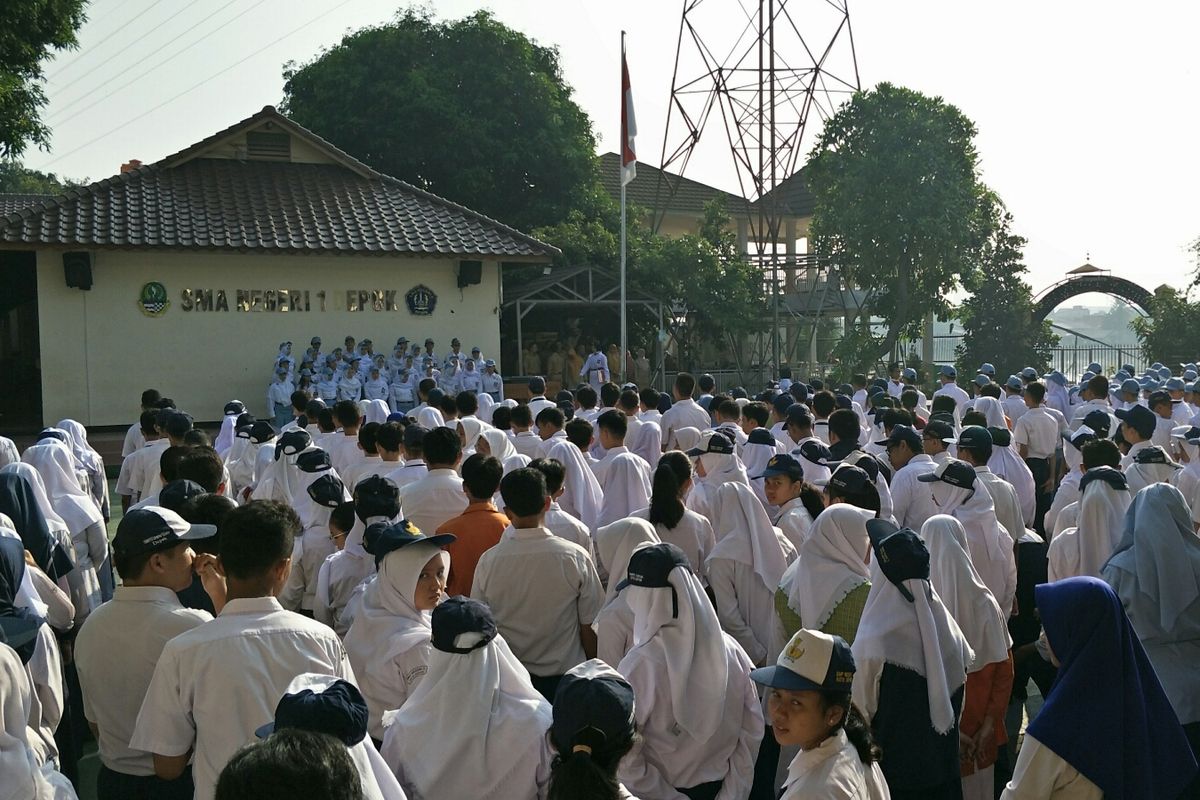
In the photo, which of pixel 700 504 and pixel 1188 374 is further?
pixel 1188 374

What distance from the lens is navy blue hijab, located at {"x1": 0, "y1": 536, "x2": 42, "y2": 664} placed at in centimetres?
353

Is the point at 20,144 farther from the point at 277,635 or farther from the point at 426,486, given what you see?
the point at 277,635

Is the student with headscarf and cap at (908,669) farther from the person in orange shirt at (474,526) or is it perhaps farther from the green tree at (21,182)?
the green tree at (21,182)

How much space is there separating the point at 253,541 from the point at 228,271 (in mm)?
17294

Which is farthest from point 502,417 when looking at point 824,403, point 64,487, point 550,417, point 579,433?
point 64,487

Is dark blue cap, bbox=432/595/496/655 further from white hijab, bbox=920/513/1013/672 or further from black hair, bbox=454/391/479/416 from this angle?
black hair, bbox=454/391/479/416

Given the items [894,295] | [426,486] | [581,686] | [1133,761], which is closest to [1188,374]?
[894,295]

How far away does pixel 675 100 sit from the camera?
2680 centimetres

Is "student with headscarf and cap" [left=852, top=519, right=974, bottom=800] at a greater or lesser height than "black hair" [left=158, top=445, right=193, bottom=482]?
lesser

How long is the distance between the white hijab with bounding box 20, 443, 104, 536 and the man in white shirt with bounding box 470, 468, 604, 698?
2.91 m

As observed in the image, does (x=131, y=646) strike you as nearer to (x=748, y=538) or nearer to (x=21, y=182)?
(x=748, y=538)

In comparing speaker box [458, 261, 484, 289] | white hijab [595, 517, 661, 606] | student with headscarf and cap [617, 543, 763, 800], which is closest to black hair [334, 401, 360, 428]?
white hijab [595, 517, 661, 606]

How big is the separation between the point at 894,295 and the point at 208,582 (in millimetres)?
20926

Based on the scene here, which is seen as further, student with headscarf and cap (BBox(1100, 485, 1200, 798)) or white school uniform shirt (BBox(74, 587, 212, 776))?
student with headscarf and cap (BBox(1100, 485, 1200, 798))
